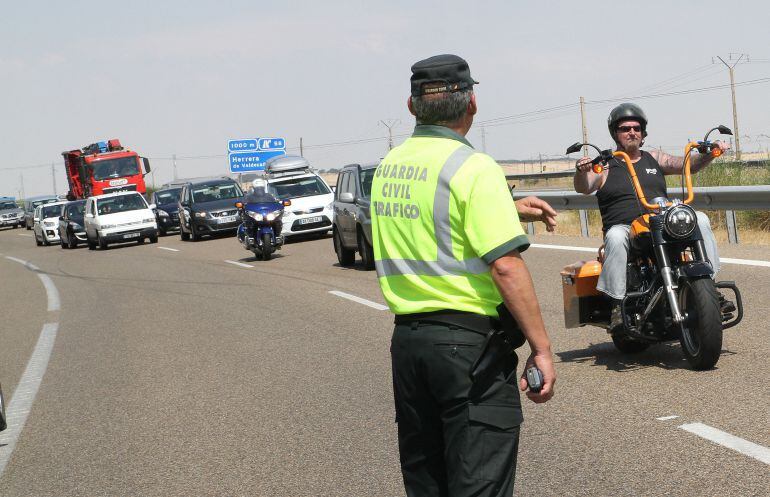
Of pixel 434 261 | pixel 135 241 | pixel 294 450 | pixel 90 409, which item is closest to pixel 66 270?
pixel 135 241

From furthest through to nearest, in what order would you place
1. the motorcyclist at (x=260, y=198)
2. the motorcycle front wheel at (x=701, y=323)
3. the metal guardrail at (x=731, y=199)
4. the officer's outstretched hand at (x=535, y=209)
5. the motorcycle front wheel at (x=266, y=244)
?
the motorcyclist at (x=260, y=198), the motorcycle front wheel at (x=266, y=244), the metal guardrail at (x=731, y=199), the motorcycle front wheel at (x=701, y=323), the officer's outstretched hand at (x=535, y=209)

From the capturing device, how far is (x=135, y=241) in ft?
125

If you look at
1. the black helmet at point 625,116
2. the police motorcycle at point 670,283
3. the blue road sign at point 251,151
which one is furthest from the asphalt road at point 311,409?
the blue road sign at point 251,151

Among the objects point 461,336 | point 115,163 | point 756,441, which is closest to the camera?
point 461,336

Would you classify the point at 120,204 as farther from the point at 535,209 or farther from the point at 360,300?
the point at 535,209

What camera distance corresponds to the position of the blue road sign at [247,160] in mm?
47750

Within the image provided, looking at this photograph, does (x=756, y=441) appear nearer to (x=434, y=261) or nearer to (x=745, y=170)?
(x=434, y=261)

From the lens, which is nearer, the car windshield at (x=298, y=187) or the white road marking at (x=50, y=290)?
the white road marking at (x=50, y=290)

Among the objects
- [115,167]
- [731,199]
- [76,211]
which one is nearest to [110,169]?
[115,167]

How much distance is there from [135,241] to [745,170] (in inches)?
894

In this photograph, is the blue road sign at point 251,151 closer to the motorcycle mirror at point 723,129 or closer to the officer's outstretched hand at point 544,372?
the motorcycle mirror at point 723,129

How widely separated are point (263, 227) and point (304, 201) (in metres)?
4.88

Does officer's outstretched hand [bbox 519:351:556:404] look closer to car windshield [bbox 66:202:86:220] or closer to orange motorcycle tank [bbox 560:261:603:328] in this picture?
orange motorcycle tank [bbox 560:261:603:328]

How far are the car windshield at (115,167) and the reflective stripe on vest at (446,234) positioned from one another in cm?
4126
